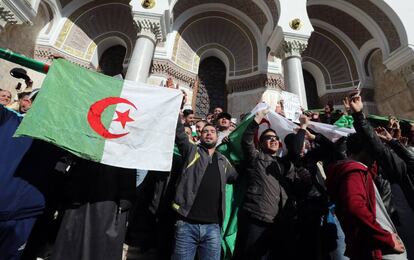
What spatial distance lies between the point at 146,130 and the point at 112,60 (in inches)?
334

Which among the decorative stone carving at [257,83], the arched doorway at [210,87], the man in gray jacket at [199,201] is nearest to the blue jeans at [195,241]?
the man in gray jacket at [199,201]

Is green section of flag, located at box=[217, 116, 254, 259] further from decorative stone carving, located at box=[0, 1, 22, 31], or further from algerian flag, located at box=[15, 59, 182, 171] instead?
decorative stone carving, located at box=[0, 1, 22, 31]

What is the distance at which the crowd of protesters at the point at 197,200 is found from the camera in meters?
1.78

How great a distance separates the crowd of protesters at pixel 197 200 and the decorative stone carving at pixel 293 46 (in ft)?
17.2

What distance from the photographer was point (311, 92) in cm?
1023

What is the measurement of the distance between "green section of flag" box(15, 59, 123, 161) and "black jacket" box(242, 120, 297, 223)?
134 cm

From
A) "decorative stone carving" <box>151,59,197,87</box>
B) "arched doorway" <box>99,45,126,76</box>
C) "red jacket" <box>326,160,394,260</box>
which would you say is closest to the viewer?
"red jacket" <box>326,160,394,260</box>

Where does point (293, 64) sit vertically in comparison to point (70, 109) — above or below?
above

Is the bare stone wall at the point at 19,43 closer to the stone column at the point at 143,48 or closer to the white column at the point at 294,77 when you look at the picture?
the stone column at the point at 143,48

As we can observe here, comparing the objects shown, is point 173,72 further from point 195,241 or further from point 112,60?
point 195,241

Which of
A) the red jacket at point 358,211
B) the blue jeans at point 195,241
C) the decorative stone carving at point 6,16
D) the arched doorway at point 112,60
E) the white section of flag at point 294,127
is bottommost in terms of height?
the blue jeans at point 195,241

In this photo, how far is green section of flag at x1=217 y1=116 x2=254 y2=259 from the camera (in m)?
2.15

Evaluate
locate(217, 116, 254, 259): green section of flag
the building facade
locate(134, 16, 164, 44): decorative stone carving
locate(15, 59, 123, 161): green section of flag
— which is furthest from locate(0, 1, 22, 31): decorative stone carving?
locate(217, 116, 254, 259): green section of flag

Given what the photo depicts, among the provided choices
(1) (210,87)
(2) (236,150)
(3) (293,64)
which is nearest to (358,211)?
(2) (236,150)
